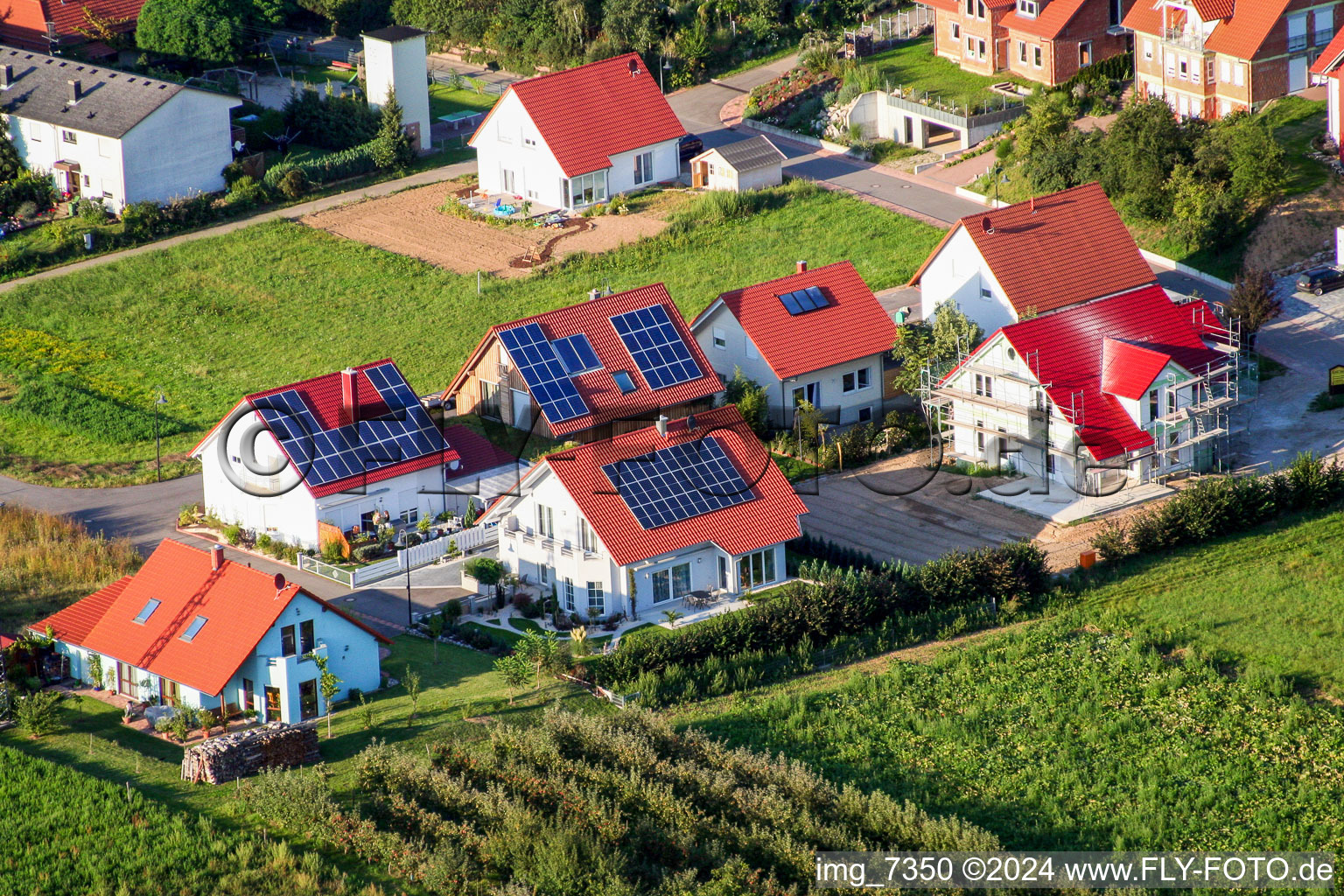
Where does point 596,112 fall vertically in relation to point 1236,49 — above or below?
below

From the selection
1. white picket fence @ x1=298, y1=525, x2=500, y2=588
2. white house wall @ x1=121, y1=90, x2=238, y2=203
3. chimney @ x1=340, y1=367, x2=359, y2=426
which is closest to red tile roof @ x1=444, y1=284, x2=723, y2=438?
white picket fence @ x1=298, y1=525, x2=500, y2=588

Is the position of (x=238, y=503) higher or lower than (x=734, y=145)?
lower

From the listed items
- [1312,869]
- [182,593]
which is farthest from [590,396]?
[1312,869]

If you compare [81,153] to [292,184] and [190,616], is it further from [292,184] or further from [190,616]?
[190,616]

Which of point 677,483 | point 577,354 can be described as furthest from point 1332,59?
point 677,483

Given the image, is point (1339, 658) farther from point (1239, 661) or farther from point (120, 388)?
point (120, 388)

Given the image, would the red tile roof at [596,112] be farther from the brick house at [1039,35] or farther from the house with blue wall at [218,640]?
the house with blue wall at [218,640]
